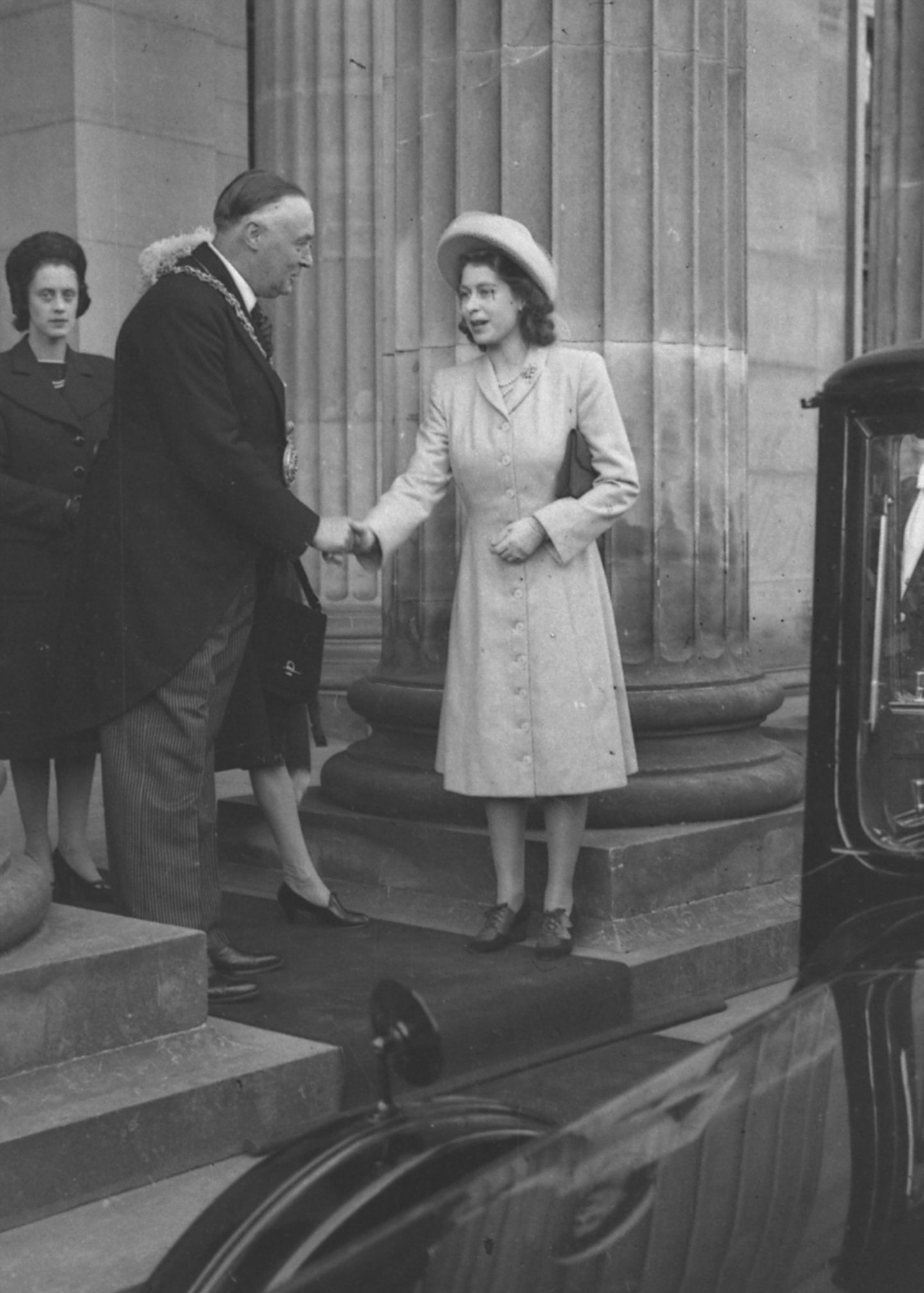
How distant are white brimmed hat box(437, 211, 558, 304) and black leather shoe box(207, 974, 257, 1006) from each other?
2.03 m

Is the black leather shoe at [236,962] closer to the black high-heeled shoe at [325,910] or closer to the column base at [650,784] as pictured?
the black high-heeled shoe at [325,910]

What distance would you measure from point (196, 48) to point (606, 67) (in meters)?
5.64

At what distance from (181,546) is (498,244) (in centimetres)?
123

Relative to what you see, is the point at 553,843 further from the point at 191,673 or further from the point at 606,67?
the point at 606,67

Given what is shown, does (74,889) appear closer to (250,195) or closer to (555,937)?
(555,937)

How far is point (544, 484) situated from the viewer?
5527 mm

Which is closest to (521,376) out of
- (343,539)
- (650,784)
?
(343,539)

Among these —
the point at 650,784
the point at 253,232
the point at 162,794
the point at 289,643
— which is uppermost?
the point at 253,232

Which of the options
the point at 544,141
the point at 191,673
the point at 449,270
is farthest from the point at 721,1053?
the point at 544,141

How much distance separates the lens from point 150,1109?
4.09 meters

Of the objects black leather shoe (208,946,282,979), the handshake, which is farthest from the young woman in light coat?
black leather shoe (208,946,282,979)

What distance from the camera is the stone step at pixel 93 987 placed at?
4.05 metres

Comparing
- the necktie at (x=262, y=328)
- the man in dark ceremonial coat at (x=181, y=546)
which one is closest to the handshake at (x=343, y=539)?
the man in dark ceremonial coat at (x=181, y=546)

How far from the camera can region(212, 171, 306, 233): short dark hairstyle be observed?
5.08m
